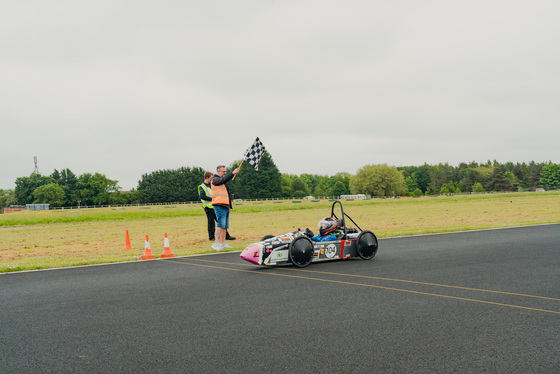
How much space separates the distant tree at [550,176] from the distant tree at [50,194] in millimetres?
161629

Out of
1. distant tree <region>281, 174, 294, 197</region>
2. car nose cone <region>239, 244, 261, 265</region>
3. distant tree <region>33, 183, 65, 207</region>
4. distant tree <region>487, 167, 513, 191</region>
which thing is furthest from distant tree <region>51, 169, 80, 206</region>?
distant tree <region>487, 167, 513, 191</region>

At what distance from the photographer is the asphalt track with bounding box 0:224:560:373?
155 inches

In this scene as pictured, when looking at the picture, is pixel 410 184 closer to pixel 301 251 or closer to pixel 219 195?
pixel 219 195

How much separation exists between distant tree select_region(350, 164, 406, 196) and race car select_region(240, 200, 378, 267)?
11358 cm

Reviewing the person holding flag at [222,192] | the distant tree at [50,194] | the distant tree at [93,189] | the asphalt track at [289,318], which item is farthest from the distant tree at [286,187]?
the asphalt track at [289,318]

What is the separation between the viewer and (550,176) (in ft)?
510

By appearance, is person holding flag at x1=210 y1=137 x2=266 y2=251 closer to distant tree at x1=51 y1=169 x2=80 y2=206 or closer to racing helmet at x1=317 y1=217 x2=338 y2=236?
racing helmet at x1=317 y1=217 x2=338 y2=236

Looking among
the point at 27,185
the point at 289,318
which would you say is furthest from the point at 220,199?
the point at 27,185

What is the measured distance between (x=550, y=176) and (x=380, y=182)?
7956 centimetres

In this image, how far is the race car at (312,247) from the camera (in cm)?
887

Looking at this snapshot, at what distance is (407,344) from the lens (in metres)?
4.30

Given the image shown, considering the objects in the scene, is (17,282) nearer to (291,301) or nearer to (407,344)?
(291,301)

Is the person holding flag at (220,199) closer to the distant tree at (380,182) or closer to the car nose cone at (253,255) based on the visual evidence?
the car nose cone at (253,255)

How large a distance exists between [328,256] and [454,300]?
3798 millimetres
